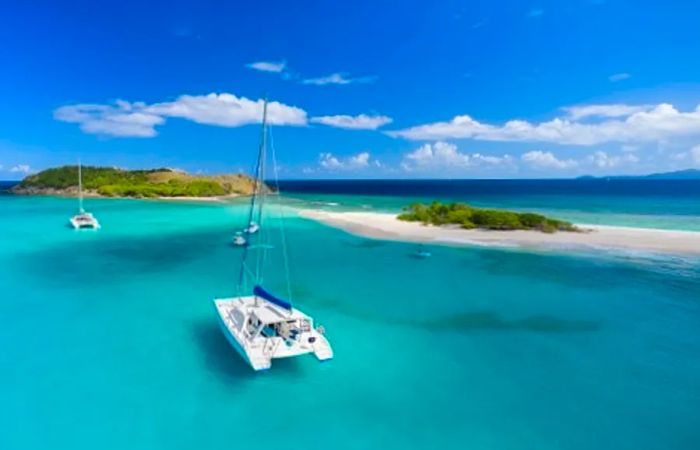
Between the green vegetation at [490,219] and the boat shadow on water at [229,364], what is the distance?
4502 cm

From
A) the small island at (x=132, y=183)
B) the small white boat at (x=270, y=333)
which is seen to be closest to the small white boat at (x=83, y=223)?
the small white boat at (x=270, y=333)

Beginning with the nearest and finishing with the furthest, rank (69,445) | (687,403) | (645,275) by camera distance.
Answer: (69,445) < (687,403) < (645,275)

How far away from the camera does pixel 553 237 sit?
5353 cm

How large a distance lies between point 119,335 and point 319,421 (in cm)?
1338

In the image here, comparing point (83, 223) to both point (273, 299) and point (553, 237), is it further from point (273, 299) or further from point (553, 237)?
point (553, 237)

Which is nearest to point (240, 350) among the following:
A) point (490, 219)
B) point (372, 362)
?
point (372, 362)

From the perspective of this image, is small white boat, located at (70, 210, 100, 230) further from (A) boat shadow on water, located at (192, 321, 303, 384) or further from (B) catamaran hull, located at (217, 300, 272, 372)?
(B) catamaran hull, located at (217, 300, 272, 372)

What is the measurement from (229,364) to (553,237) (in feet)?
150

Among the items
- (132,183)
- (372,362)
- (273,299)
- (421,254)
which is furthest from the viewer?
(132,183)

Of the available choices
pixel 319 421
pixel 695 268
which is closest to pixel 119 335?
pixel 319 421

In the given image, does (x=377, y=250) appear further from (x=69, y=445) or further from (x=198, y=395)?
(x=69, y=445)

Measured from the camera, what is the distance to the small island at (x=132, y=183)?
431 ft

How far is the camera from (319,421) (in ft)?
51.6

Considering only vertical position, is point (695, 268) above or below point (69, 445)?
above
